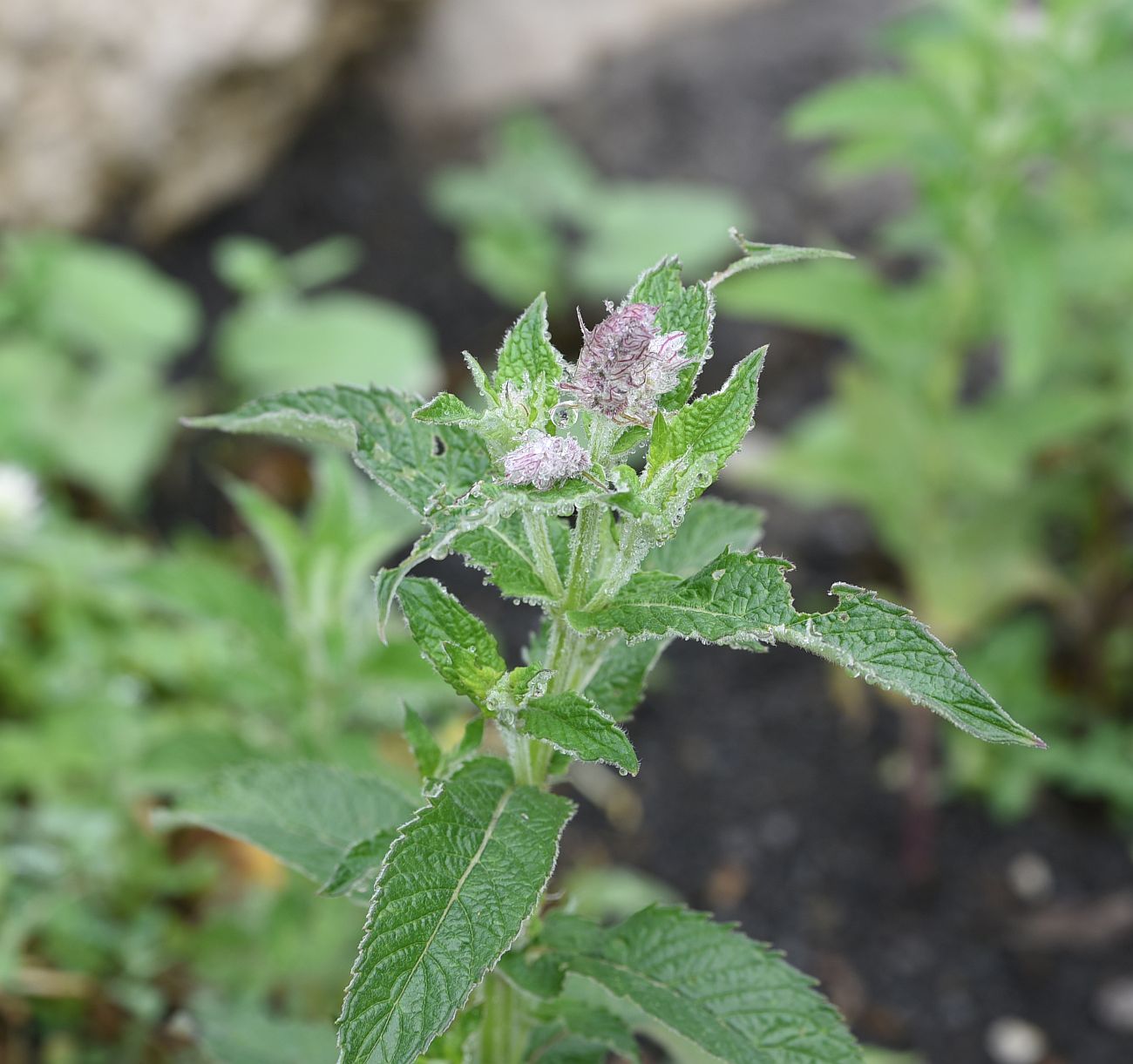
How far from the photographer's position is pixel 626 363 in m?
0.76

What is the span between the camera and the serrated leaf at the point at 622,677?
38.0 inches

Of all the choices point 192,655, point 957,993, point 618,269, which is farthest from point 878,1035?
point 618,269

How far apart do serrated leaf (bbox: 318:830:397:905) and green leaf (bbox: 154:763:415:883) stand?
0.09 meters

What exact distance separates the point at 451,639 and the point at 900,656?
0.31 m

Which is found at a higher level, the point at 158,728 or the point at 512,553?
the point at 512,553

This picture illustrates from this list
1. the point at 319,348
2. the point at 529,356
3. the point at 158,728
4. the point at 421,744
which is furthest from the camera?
the point at 319,348

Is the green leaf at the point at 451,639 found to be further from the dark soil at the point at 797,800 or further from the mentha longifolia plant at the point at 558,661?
the dark soil at the point at 797,800

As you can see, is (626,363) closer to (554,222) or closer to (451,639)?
(451,639)

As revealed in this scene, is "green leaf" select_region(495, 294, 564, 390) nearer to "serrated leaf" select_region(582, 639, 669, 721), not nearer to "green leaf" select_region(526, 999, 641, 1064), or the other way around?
Result: "serrated leaf" select_region(582, 639, 669, 721)

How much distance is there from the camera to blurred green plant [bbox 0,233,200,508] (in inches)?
106

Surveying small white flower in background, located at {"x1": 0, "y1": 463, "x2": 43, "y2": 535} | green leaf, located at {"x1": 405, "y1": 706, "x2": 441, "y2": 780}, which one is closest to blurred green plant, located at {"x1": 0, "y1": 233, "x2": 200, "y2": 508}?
small white flower in background, located at {"x1": 0, "y1": 463, "x2": 43, "y2": 535}

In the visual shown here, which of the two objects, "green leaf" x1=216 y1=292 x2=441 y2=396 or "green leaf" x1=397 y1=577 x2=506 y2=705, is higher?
"green leaf" x1=397 y1=577 x2=506 y2=705

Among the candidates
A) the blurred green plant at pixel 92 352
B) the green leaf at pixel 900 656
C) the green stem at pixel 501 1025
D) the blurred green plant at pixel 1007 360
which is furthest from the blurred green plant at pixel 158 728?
the blurred green plant at pixel 1007 360

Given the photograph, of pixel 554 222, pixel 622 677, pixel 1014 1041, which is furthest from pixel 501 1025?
pixel 554 222
